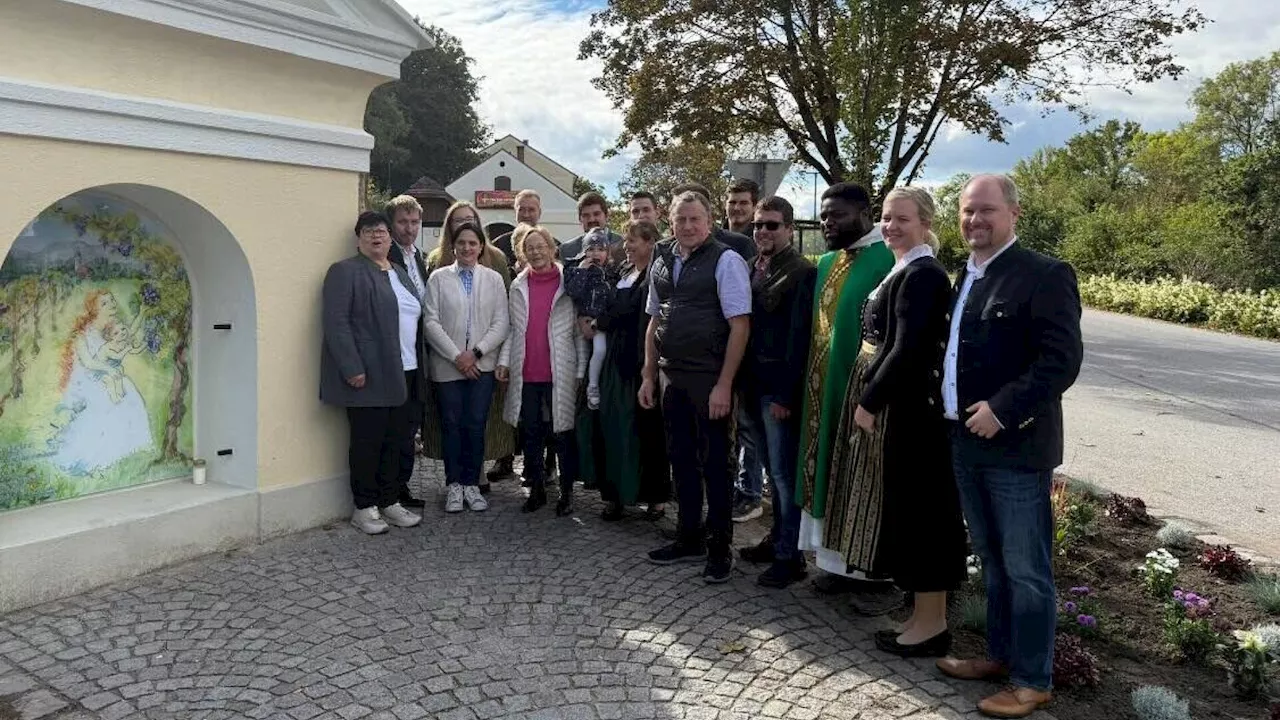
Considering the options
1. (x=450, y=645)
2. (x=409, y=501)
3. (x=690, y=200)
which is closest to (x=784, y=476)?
(x=690, y=200)

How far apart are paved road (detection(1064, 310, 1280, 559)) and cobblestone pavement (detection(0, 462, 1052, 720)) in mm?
3564

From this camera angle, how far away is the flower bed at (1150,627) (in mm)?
3691

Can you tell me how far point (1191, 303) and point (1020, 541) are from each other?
22.9 metres

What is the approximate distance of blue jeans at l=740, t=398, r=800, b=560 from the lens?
4.78 metres

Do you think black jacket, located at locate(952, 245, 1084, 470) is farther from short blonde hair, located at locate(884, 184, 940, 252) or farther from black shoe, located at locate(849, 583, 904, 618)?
black shoe, located at locate(849, 583, 904, 618)

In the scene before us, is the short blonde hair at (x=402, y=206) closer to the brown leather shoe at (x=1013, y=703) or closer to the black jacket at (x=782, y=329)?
the black jacket at (x=782, y=329)

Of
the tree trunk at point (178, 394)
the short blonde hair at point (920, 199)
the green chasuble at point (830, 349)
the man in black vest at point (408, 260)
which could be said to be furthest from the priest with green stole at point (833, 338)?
the tree trunk at point (178, 394)

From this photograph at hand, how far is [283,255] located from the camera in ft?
18.0

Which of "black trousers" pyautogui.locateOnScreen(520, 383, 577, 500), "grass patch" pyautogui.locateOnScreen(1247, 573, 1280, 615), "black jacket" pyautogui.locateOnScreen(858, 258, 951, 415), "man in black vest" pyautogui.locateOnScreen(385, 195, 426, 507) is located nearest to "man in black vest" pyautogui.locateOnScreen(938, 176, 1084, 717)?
"black jacket" pyautogui.locateOnScreen(858, 258, 951, 415)

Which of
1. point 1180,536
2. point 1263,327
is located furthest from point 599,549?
point 1263,327

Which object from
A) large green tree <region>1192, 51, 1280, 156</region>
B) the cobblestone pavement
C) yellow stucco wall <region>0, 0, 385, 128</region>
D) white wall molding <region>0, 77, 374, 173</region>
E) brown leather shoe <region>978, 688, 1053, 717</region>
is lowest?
the cobblestone pavement

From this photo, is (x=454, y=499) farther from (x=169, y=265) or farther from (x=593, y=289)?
(x=169, y=265)

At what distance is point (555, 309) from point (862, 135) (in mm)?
8287

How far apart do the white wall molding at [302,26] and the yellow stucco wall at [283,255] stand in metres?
0.70
